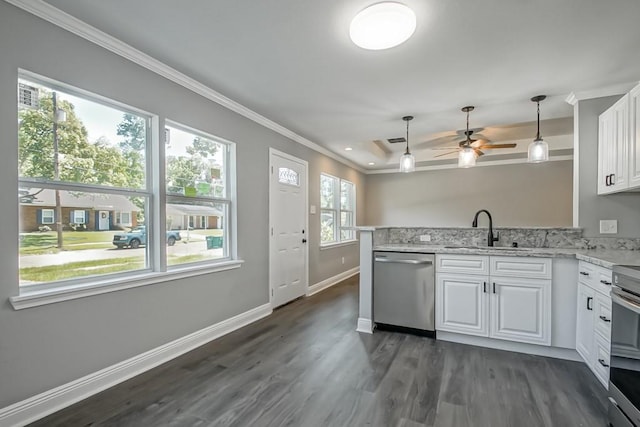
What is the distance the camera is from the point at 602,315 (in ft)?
7.05

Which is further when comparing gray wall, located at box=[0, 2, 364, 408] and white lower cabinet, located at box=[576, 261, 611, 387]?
white lower cabinet, located at box=[576, 261, 611, 387]

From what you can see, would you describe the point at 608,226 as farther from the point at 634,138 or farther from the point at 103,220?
the point at 103,220

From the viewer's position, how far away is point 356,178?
23.2 ft

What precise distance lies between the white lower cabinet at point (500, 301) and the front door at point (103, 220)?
2.92 meters

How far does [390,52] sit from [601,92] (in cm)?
225

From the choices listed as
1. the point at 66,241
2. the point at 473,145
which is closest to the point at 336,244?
the point at 473,145

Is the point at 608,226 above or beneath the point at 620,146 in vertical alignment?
beneath

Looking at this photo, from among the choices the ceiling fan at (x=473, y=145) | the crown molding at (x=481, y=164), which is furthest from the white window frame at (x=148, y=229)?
the crown molding at (x=481, y=164)

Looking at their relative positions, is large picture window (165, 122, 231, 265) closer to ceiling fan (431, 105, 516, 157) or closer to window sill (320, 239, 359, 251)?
window sill (320, 239, 359, 251)

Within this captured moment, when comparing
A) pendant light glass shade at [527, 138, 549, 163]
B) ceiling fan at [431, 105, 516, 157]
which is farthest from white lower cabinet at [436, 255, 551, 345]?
ceiling fan at [431, 105, 516, 157]

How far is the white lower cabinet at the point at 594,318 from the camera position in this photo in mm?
2088

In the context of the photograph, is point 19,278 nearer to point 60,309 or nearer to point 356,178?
point 60,309

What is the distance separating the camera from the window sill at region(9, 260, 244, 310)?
1.77 meters

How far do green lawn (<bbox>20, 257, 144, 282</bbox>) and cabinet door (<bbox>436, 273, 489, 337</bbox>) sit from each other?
9.07ft
